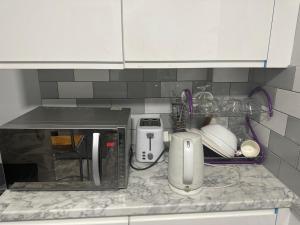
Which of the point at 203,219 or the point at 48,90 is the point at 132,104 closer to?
the point at 48,90

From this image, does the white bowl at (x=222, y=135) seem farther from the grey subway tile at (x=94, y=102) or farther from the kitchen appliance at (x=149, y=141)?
the grey subway tile at (x=94, y=102)

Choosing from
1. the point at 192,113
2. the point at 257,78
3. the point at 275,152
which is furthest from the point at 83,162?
the point at 257,78

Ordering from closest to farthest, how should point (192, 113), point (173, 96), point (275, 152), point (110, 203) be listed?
point (110, 203) → point (275, 152) → point (192, 113) → point (173, 96)

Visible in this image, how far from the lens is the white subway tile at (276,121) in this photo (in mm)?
915

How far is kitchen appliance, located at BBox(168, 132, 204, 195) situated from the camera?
2.58ft

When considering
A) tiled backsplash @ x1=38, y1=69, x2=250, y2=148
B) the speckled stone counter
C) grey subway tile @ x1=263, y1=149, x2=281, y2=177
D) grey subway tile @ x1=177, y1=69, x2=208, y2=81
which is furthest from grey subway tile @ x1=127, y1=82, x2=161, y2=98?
the speckled stone counter

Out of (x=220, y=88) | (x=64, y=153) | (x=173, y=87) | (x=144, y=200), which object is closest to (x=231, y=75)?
(x=220, y=88)

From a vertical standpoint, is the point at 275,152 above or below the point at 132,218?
above

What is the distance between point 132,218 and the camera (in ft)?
2.68

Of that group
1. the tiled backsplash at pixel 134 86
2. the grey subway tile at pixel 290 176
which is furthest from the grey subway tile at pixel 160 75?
the grey subway tile at pixel 290 176

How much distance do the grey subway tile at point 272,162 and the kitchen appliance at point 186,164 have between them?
0.37 meters
